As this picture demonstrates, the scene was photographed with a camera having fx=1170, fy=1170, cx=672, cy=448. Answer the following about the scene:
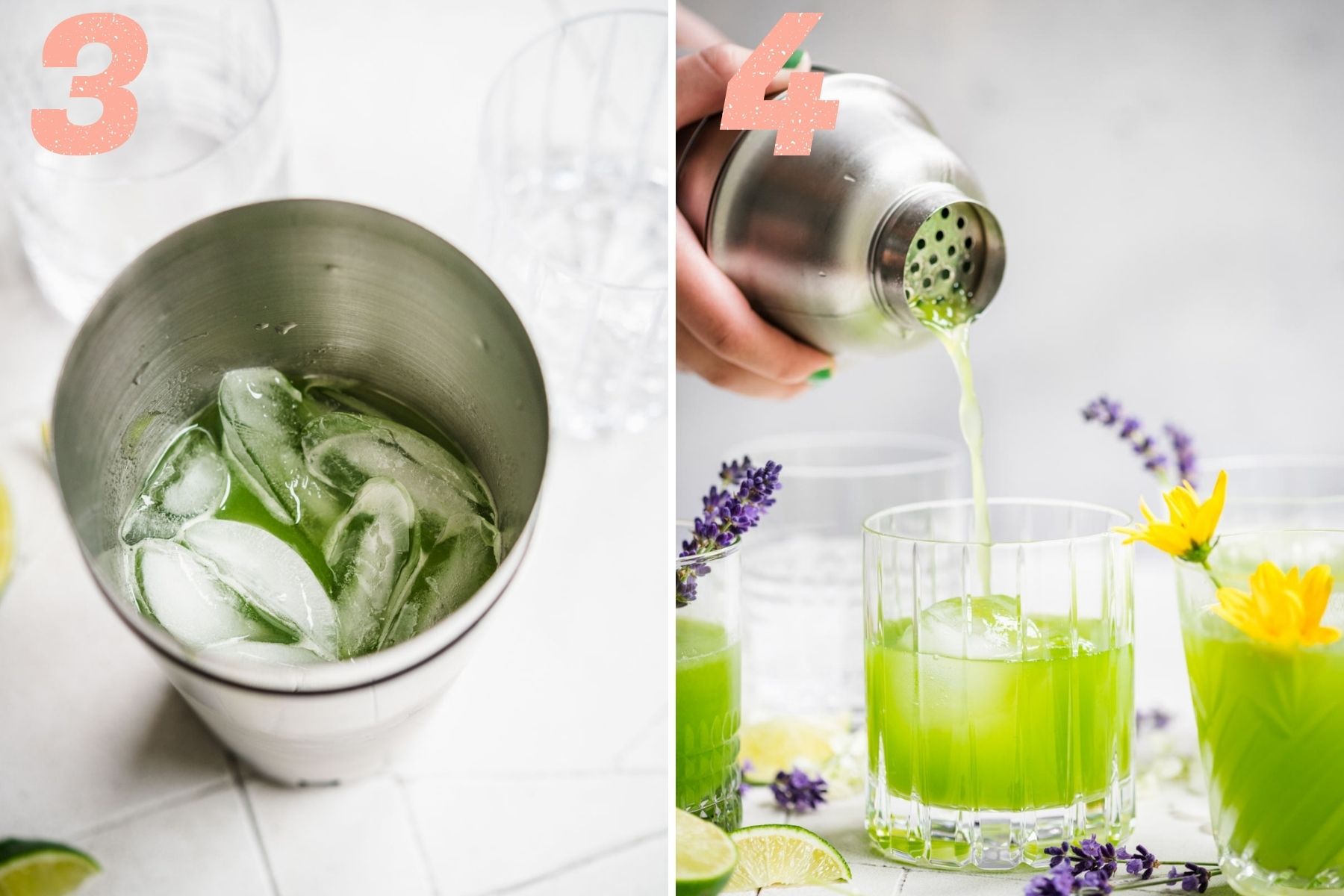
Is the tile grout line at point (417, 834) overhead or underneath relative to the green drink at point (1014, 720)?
underneath

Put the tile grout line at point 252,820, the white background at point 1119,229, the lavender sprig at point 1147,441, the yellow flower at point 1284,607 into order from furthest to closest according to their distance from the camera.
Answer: the white background at point 1119,229, the lavender sprig at point 1147,441, the tile grout line at point 252,820, the yellow flower at point 1284,607

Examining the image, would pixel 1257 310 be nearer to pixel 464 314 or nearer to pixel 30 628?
pixel 464 314

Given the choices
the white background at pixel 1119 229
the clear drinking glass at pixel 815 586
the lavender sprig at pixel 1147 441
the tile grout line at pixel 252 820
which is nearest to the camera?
the tile grout line at pixel 252 820

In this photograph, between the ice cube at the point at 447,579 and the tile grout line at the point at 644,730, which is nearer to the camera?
the ice cube at the point at 447,579

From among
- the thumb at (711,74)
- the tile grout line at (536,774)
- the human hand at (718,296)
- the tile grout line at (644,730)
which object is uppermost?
the thumb at (711,74)

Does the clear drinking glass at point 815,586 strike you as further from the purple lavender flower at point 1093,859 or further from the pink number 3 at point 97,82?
the pink number 3 at point 97,82

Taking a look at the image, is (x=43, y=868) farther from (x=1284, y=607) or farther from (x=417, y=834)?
(x=1284, y=607)

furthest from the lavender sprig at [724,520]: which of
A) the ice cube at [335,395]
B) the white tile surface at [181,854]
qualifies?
the white tile surface at [181,854]

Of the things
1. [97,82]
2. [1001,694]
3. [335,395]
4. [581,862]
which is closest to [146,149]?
[97,82]
